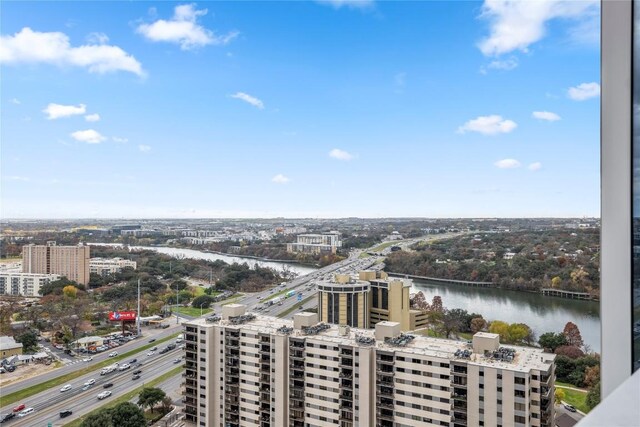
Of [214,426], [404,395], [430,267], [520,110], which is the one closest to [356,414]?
[404,395]

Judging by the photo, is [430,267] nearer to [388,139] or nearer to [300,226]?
[300,226]

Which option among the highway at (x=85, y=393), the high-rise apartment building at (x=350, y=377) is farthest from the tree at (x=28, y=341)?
the high-rise apartment building at (x=350, y=377)

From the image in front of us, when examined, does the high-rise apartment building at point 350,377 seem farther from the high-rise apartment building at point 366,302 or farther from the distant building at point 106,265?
the distant building at point 106,265

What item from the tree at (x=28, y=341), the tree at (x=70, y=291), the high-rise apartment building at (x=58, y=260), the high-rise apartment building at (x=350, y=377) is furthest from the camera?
the tree at (x=70, y=291)

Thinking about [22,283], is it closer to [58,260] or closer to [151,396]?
[58,260]

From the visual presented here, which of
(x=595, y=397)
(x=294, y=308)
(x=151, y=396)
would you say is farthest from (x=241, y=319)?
(x=595, y=397)

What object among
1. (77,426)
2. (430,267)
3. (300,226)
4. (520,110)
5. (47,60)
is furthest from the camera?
(520,110)
